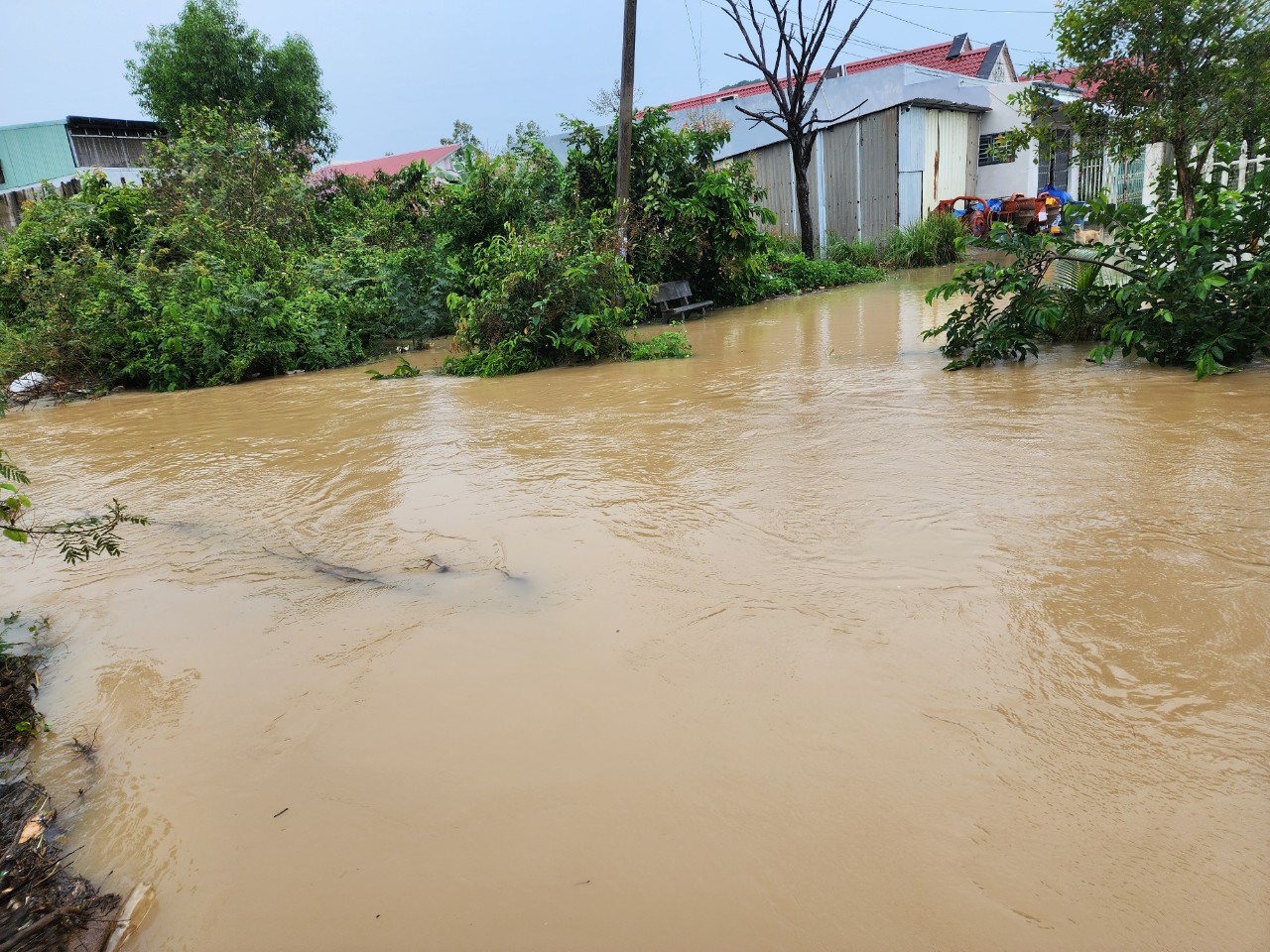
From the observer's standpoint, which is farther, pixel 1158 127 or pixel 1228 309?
pixel 1158 127

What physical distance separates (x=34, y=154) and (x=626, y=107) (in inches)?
896

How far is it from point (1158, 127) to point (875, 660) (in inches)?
283

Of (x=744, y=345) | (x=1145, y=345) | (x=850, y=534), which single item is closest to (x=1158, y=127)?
(x=1145, y=345)

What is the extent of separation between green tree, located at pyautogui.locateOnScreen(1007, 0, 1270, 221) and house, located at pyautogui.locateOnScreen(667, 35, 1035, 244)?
872 cm

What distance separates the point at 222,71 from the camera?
2359 cm

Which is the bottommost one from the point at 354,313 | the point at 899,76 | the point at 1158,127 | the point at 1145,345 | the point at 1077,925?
the point at 1077,925

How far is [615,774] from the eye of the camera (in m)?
2.24

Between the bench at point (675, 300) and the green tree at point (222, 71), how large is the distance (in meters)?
16.0

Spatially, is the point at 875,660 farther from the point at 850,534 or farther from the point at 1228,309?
the point at 1228,309

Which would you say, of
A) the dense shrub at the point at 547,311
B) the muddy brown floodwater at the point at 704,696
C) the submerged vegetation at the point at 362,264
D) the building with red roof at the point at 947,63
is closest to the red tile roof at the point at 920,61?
the building with red roof at the point at 947,63

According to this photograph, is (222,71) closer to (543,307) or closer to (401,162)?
(401,162)

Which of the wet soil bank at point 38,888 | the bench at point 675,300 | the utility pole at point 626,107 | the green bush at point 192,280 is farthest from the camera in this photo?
the bench at point 675,300

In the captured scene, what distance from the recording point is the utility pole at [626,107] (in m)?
10.9

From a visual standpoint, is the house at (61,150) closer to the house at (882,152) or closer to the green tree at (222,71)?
the green tree at (222,71)
